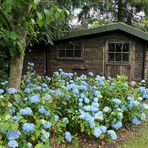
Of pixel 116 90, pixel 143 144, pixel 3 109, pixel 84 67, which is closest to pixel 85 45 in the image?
pixel 84 67

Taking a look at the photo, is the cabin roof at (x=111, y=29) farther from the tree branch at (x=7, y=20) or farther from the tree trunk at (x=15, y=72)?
the tree branch at (x=7, y=20)

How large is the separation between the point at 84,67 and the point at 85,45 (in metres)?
0.84

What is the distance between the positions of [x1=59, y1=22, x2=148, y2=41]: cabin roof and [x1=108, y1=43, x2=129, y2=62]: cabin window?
2.18 feet

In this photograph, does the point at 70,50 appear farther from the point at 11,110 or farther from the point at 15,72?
the point at 11,110

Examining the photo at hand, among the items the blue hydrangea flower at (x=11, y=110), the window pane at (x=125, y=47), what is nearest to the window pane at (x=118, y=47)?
the window pane at (x=125, y=47)

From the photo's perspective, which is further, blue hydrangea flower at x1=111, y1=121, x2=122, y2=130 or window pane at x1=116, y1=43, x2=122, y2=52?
window pane at x1=116, y1=43, x2=122, y2=52

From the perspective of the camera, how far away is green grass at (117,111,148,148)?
4.25 meters

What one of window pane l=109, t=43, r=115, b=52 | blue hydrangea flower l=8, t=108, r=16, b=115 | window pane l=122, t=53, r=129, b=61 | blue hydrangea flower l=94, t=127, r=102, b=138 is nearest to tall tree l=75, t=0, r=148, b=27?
window pane l=109, t=43, r=115, b=52

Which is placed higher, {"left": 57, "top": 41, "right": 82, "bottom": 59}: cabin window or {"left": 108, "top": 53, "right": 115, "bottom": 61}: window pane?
{"left": 57, "top": 41, "right": 82, "bottom": 59}: cabin window

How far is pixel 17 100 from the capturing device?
362 cm

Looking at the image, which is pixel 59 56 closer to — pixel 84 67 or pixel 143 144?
pixel 84 67

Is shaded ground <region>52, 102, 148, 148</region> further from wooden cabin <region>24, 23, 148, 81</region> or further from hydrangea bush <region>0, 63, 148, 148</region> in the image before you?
wooden cabin <region>24, 23, 148, 81</region>

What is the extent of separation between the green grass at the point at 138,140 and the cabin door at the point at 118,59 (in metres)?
5.61

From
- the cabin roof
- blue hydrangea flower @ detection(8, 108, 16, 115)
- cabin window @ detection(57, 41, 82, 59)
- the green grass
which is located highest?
the cabin roof
